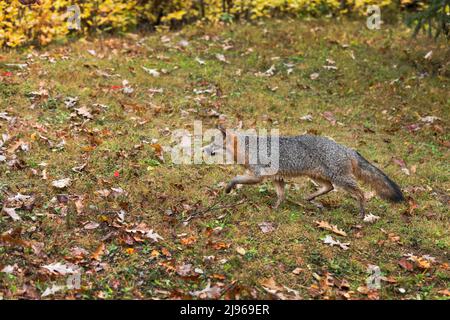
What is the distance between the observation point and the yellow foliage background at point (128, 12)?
1347 centimetres

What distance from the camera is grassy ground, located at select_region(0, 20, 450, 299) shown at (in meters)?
6.50

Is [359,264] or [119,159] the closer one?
[359,264]

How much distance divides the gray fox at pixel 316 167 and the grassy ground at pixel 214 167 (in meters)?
0.36

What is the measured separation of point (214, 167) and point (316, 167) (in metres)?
1.79

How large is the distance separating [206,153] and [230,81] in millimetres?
4542

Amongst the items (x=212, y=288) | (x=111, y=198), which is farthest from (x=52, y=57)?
(x=212, y=288)

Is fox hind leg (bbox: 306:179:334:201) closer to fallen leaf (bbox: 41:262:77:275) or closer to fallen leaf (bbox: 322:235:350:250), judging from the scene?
fallen leaf (bbox: 322:235:350:250)

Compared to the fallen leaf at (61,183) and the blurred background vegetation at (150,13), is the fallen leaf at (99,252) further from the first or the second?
the blurred background vegetation at (150,13)

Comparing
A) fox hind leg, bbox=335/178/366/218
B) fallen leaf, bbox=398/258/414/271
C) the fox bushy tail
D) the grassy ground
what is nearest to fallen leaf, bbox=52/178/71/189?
the grassy ground

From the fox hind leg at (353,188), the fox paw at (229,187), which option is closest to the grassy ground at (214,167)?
the fox paw at (229,187)

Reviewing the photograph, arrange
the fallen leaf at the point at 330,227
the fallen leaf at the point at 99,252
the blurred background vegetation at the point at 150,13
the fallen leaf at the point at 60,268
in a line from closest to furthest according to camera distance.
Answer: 1. the fallen leaf at the point at 60,268
2. the fallen leaf at the point at 99,252
3. the fallen leaf at the point at 330,227
4. the blurred background vegetation at the point at 150,13

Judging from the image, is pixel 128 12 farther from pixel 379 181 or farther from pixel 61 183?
pixel 379 181

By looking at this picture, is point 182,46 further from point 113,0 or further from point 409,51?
point 409,51

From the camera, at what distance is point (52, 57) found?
43.5 feet
